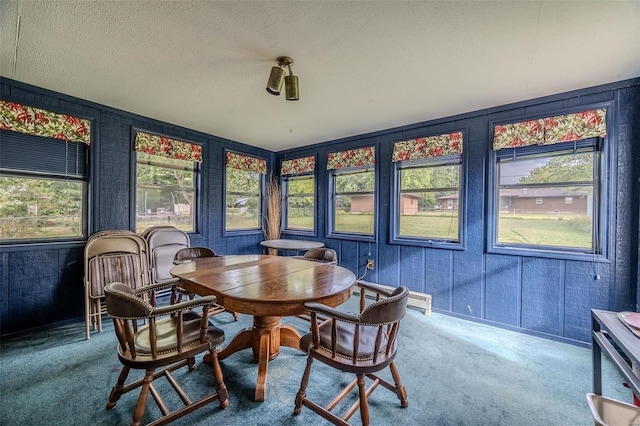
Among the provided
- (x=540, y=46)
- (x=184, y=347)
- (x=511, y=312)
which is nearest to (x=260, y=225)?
(x=184, y=347)

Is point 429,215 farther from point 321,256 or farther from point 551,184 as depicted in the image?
point 321,256

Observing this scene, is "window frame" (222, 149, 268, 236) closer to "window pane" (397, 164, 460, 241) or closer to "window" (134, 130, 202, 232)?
"window" (134, 130, 202, 232)

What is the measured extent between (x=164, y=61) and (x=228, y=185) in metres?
2.41

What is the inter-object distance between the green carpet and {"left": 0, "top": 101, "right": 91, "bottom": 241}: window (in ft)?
3.56

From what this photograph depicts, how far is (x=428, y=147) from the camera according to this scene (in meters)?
3.36

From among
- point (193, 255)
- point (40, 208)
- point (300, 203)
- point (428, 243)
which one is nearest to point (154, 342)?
point (193, 255)

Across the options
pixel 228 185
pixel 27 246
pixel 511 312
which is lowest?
pixel 511 312

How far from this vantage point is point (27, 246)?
2.60 meters

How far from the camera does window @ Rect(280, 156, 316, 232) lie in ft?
15.4

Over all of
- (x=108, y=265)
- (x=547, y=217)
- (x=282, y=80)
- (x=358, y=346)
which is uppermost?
(x=282, y=80)

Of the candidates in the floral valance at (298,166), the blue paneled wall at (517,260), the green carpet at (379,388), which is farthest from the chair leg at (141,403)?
the floral valance at (298,166)

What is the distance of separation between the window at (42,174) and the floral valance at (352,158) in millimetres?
3125

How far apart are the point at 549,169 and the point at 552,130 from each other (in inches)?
15.7

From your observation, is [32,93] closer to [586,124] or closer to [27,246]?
[27,246]
